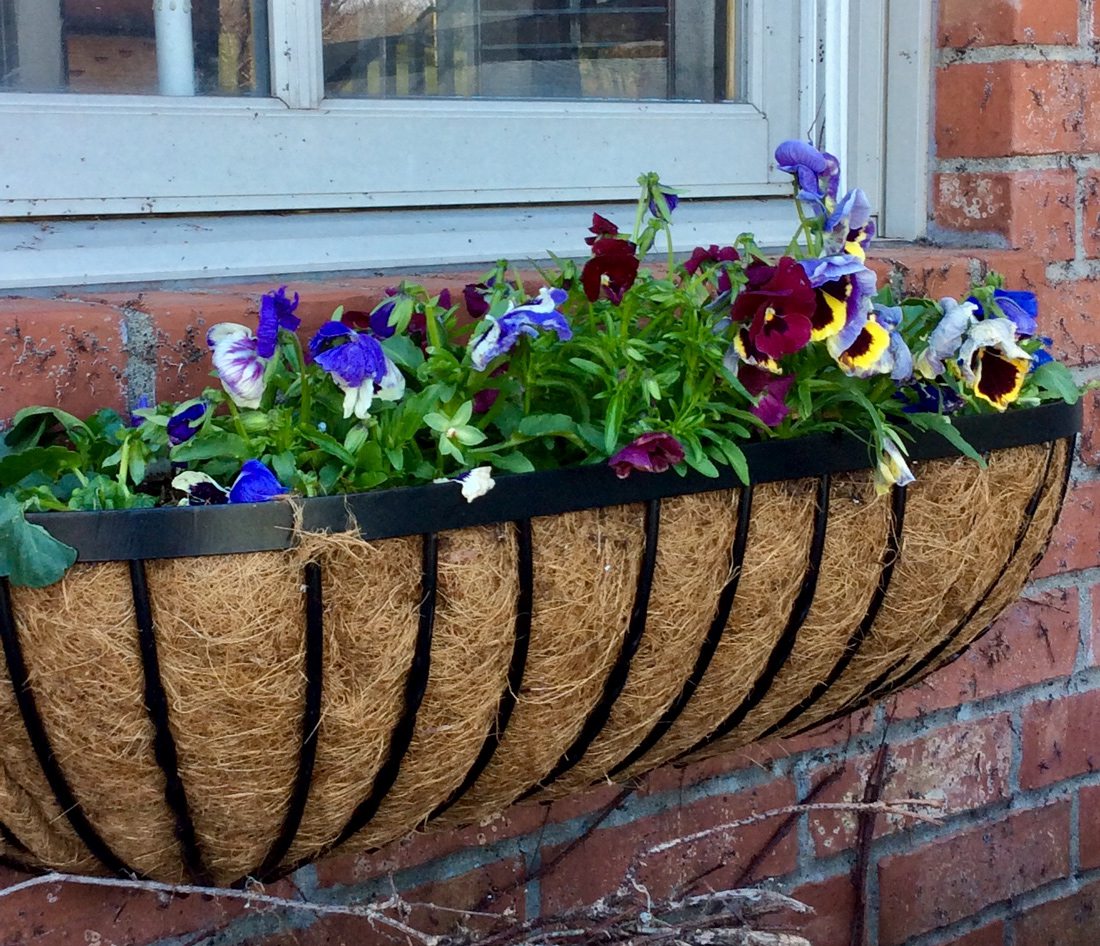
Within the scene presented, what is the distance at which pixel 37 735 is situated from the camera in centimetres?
79

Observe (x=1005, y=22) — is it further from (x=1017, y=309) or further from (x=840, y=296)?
(x=840, y=296)

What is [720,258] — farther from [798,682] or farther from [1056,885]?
[1056,885]

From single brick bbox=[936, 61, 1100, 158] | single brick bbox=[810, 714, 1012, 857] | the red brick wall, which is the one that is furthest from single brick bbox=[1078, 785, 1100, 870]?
single brick bbox=[936, 61, 1100, 158]

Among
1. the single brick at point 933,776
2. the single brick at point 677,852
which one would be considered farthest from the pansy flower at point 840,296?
the single brick at point 933,776

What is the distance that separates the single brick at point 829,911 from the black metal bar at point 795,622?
1.55ft

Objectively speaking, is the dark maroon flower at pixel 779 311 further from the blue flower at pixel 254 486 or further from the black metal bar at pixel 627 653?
the blue flower at pixel 254 486

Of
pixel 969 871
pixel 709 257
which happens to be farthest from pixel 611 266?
pixel 969 871

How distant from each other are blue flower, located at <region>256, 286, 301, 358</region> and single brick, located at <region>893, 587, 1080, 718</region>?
92 centimetres

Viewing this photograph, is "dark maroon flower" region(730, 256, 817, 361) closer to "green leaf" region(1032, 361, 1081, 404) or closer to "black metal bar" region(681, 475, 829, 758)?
"black metal bar" region(681, 475, 829, 758)

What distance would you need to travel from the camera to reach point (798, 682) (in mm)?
1075

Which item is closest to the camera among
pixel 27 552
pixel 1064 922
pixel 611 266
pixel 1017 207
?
pixel 27 552

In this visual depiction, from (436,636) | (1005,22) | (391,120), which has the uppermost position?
(1005,22)

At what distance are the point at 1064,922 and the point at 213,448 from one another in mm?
1334

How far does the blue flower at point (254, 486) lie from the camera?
0.77 meters
